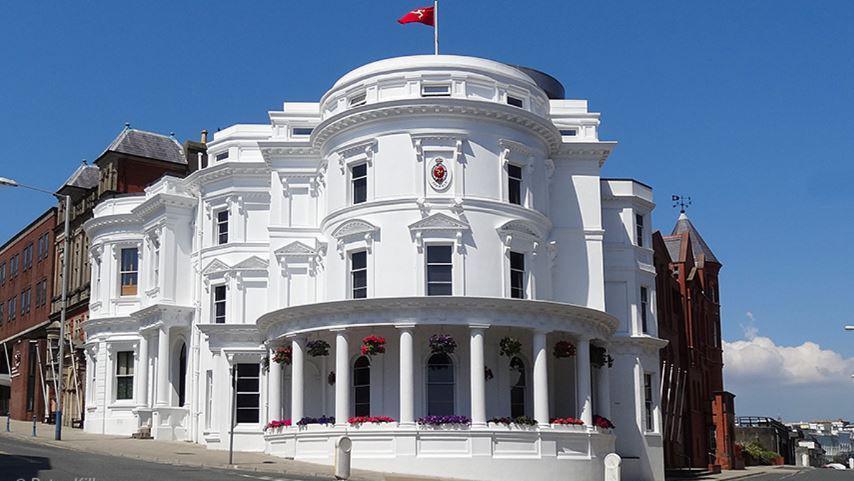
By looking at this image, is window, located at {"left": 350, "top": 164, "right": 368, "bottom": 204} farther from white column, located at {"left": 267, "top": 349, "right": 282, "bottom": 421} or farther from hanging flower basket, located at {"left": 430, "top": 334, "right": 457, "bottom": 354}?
hanging flower basket, located at {"left": 430, "top": 334, "right": 457, "bottom": 354}

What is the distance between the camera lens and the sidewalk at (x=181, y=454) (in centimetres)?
3150

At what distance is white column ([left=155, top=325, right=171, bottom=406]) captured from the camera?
1769 inches

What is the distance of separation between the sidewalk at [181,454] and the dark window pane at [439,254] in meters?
7.98

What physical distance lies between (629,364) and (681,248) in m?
18.8

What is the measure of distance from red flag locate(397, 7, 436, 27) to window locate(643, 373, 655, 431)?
53.9ft

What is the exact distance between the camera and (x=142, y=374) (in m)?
46.5

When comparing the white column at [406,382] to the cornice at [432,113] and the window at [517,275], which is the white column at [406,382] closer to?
the window at [517,275]

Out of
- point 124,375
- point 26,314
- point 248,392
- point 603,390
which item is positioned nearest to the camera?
point 603,390

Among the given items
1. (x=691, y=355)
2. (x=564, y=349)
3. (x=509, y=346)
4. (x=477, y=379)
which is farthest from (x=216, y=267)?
(x=691, y=355)

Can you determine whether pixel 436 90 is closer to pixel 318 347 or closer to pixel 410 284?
pixel 410 284

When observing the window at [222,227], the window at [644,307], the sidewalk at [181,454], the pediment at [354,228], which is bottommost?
the sidewalk at [181,454]

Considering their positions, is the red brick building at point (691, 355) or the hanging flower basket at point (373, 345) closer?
the hanging flower basket at point (373, 345)

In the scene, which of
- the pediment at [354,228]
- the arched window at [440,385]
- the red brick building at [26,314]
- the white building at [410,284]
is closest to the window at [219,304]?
the white building at [410,284]

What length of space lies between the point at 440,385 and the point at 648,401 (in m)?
11.9
